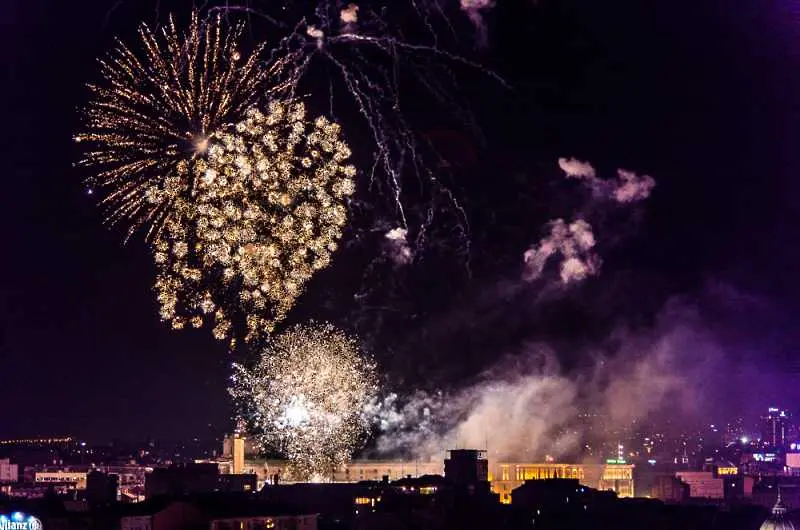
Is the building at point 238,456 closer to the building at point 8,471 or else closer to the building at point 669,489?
the building at point 669,489

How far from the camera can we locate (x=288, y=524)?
4394 cm

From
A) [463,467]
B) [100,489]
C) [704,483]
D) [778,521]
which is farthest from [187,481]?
[704,483]

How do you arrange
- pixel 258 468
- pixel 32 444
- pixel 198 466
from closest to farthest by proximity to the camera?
pixel 198 466 < pixel 258 468 < pixel 32 444

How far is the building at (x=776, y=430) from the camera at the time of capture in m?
138

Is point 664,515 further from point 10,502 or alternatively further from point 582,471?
point 10,502

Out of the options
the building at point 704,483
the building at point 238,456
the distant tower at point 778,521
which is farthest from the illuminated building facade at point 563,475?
the building at point 238,456

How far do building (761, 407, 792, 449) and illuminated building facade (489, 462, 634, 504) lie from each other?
50228 mm

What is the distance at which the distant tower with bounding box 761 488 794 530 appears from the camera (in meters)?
74.4

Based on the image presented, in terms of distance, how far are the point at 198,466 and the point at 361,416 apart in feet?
36.3

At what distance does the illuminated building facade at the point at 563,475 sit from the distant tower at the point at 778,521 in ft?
30.3

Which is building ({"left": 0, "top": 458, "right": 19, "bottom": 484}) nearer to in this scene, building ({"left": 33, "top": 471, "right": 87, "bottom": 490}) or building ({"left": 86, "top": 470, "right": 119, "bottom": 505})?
building ({"left": 33, "top": 471, "right": 87, "bottom": 490})

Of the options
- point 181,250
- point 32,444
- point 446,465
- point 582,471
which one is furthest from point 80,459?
point 181,250

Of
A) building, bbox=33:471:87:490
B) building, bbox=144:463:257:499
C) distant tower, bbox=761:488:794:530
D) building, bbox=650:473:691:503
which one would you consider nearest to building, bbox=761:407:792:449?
distant tower, bbox=761:488:794:530

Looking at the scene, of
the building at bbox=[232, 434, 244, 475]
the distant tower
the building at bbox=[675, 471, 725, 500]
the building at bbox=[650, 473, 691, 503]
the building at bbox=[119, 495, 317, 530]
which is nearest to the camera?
the building at bbox=[119, 495, 317, 530]
